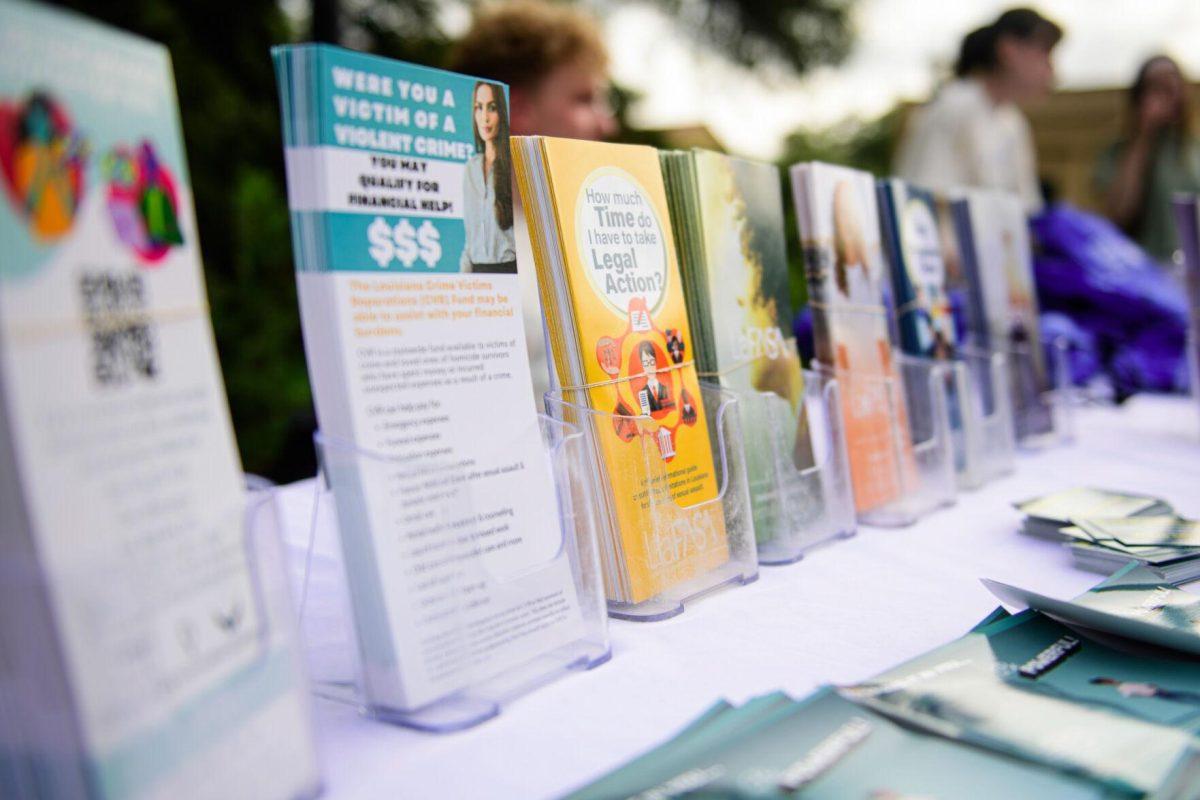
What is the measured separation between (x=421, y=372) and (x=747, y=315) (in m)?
0.46

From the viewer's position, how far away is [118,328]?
1.65ft

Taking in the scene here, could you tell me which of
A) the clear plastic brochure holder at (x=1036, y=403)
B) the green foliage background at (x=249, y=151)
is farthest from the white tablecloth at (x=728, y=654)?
the green foliage background at (x=249, y=151)

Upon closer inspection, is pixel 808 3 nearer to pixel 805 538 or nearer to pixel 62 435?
pixel 805 538

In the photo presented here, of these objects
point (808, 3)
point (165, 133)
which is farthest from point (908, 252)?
point (808, 3)

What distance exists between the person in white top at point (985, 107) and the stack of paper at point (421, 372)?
212 centimetres

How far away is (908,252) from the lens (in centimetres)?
133

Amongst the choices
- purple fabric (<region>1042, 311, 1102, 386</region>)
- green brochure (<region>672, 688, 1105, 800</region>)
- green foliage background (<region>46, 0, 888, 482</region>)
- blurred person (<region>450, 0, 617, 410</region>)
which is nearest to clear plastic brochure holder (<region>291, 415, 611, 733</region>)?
green brochure (<region>672, 688, 1105, 800</region>)

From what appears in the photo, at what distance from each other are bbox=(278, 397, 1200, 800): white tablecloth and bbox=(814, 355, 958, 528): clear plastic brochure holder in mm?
30

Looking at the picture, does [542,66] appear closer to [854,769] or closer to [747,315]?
[747,315]

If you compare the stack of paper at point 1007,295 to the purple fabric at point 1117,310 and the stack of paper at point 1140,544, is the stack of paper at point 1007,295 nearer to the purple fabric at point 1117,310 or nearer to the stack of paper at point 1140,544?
the purple fabric at point 1117,310

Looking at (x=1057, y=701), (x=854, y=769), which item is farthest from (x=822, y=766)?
(x=1057, y=701)

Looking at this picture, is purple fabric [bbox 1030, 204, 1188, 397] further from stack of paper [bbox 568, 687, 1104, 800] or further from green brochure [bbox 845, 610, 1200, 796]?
stack of paper [bbox 568, 687, 1104, 800]

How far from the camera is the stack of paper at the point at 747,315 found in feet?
3.24

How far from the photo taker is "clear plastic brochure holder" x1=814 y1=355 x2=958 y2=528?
1139 mm
